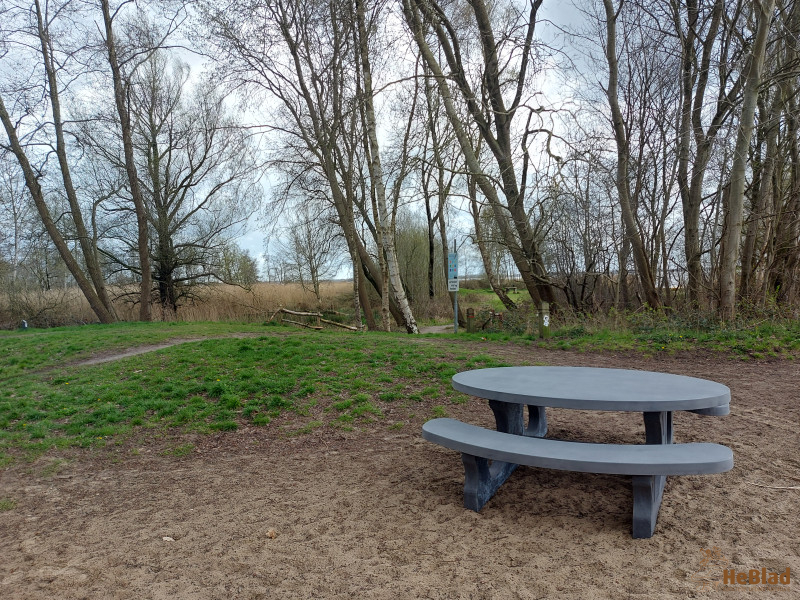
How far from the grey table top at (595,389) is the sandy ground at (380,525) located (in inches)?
24.0

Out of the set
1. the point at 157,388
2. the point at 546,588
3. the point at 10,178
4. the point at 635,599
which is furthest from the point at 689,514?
the point at 10,178

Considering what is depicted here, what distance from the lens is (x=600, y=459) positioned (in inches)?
90.3

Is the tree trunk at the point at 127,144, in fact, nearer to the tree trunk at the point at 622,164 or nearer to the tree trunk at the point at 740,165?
the tree trunk at the point at 622,164

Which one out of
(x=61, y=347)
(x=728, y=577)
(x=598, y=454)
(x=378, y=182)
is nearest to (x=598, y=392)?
(x=598, y=454)

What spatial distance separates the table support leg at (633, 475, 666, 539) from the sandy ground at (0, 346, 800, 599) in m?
0.06

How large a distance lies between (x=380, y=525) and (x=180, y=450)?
2.49m

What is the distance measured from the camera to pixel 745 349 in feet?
24.3

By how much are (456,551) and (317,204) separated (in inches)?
620

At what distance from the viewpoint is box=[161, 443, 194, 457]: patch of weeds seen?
4364 mm

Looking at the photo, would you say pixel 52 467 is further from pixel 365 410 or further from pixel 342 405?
pixel 365 410

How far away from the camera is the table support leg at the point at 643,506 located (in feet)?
7.75

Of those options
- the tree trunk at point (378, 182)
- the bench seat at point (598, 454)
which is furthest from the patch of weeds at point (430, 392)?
the tree trunk at point (378, 182)

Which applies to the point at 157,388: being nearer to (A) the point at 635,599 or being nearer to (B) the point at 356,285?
(A) the point at 635,599

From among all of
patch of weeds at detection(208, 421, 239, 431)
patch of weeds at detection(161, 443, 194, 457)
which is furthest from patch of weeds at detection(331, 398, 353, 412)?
patch of weeds at detection(161, 443, 194, 457)
